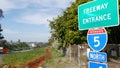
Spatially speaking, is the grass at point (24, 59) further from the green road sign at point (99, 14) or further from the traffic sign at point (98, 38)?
the traffic sign at point (98, 38)

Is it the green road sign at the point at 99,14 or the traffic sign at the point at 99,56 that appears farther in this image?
the traffic sign at the point at 99,56

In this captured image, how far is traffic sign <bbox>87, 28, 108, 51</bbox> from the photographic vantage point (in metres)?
6.84

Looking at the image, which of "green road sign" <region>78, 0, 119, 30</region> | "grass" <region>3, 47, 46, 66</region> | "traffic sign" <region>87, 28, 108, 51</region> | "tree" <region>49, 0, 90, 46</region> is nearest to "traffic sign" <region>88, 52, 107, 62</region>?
"traffic sign" <region>87, 28, 108, 51</region>

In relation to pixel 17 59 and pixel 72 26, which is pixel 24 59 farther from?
pixel 72 26

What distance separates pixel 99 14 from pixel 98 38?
524mm

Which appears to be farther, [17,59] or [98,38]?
[17,59]

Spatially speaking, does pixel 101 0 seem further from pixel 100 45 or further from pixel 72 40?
pixel 72 40

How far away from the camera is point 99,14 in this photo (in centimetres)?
702

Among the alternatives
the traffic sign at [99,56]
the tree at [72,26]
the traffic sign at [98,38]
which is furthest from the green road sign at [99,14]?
the tree at [72,26]

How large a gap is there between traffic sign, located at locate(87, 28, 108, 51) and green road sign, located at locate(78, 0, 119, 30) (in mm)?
116

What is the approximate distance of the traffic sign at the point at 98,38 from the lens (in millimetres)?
6844

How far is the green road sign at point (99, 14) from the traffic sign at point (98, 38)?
0.12 meters

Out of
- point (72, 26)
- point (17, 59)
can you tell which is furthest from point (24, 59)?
point (72, 26)

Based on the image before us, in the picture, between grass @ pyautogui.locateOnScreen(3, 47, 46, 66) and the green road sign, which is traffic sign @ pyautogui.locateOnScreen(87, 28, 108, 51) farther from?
grass @ pyautogui.locateOnScreen(3, 47, 46, 66)
